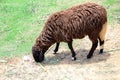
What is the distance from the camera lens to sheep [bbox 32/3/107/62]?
9.27 m

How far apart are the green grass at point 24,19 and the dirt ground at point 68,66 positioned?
76cm

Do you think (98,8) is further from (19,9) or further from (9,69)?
(19,9)

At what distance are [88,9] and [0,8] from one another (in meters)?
5.32

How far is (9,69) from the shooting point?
9250 mm

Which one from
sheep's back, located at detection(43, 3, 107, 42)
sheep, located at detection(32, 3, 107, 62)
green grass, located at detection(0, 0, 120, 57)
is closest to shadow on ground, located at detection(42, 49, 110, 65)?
sheep, located at detection(32, 3, 107, 62)

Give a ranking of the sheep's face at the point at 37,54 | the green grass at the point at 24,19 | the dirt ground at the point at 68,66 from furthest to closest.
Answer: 1. the green grass at the point at 24,19
2. the sheep's face at the point at 37,54
3. the dirt ground at the point at 68,66

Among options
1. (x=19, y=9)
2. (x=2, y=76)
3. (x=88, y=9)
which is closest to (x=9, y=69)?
(x=2, y=76)

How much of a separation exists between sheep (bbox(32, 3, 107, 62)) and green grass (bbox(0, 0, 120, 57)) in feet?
2.67

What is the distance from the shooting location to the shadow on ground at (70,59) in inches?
372

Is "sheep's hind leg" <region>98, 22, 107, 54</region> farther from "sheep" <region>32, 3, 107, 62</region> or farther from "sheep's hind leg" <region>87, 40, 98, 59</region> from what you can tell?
"sheep's hind leg" <region>87, 40, 98, 59</region>

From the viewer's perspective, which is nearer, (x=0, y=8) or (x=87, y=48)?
(x=87, y=48)

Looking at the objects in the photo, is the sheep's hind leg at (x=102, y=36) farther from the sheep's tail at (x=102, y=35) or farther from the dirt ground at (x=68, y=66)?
the dirt ground at (x=68, y=66)

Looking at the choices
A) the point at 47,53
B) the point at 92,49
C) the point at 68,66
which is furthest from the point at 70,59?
the point at 47,53

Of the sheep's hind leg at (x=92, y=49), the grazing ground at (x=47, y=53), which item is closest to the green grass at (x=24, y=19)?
the grazing ground at (x=47, y=53)
